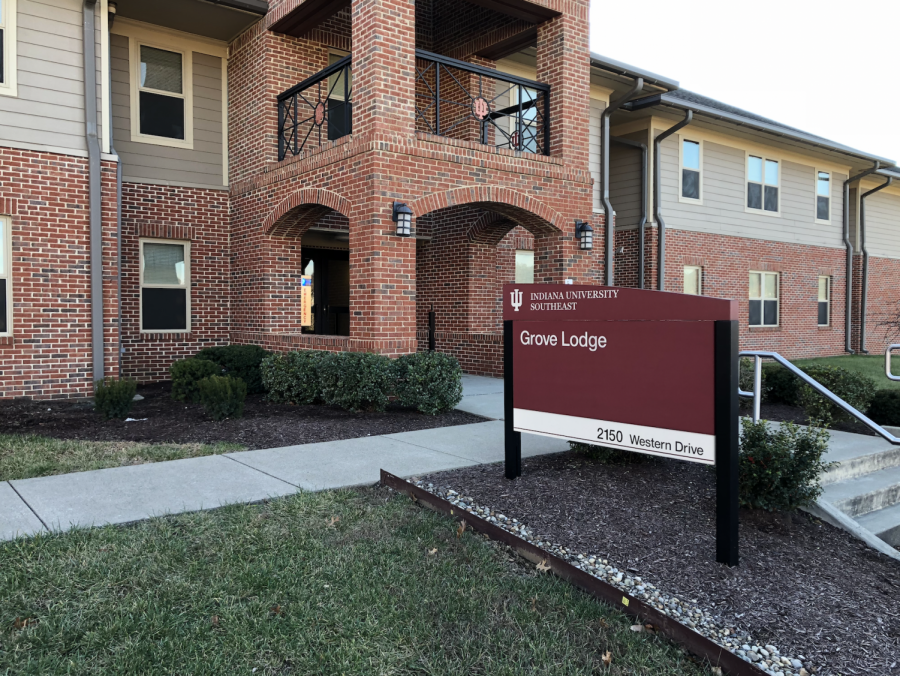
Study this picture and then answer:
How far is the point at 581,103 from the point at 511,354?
686 cm

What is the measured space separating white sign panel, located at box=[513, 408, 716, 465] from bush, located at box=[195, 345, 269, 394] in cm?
602

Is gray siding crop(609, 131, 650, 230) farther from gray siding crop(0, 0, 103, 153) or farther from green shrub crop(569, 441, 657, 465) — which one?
green shrub crop(569, 441, 657, 465)

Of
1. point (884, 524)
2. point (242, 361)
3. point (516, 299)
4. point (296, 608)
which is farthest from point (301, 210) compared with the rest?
point (884, 524)

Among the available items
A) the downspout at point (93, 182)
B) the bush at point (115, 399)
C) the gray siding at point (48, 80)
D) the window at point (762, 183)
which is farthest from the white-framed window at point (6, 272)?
the window at point (762, 183)

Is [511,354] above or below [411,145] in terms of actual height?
below

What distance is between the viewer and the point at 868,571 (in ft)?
12.8

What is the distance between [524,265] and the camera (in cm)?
1416

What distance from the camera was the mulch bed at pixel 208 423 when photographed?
22.7 feet

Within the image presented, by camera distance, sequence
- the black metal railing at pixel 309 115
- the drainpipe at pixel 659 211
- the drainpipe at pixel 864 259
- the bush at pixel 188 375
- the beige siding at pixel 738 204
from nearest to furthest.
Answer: the bush at pixel 188 375 → the black metal railing at pixel 309 115 → the drainpipe at pixel 659 211 → the beige siding at pixel 738 204 → the drainpipe at pixel 864 259

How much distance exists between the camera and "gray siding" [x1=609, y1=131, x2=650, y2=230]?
15.5 metres

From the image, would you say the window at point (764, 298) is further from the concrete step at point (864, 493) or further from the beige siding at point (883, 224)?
the concrete step at point (864, 493)

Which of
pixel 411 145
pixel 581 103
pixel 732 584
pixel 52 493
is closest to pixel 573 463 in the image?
pixel 732 584

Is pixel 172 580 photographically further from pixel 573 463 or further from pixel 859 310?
pixel 859 310

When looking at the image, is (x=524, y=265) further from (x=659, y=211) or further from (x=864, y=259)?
(x=864, y=259)
